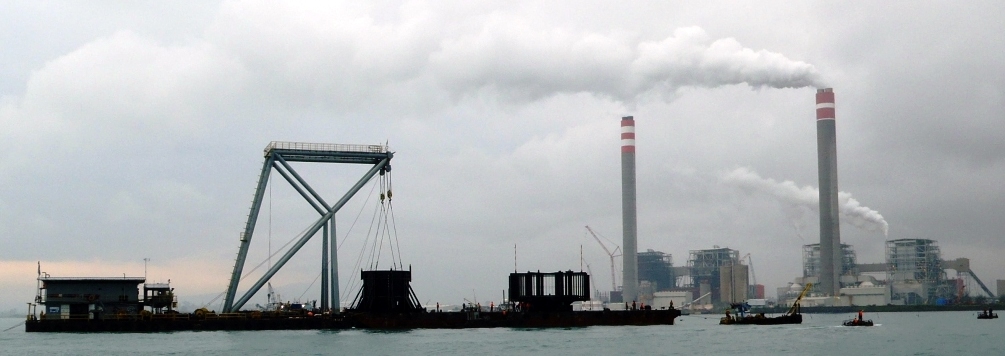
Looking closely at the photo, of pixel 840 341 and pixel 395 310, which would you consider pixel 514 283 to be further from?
pixel 840 341

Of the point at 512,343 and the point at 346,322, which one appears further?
the point at 346,322

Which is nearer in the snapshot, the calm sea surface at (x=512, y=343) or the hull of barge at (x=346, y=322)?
the calm sea surface at (x=512, y=343)

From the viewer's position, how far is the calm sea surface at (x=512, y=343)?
67500 mm

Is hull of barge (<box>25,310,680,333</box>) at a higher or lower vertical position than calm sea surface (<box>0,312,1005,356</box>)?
higher

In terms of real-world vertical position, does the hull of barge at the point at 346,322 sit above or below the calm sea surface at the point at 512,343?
above

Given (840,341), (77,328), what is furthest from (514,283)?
(77,328)

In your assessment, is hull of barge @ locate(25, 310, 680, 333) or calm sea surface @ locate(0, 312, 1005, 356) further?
hull of barge @ locate(25, 310, 680, 333)

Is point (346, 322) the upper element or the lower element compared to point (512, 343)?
upper

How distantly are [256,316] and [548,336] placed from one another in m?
25.2

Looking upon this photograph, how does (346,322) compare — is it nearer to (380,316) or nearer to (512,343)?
(380,316)

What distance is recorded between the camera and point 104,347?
232 feet

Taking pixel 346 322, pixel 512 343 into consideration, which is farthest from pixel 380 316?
pixel 512 343

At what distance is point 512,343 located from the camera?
74750mm

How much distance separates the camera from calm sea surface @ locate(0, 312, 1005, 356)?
6750cm
